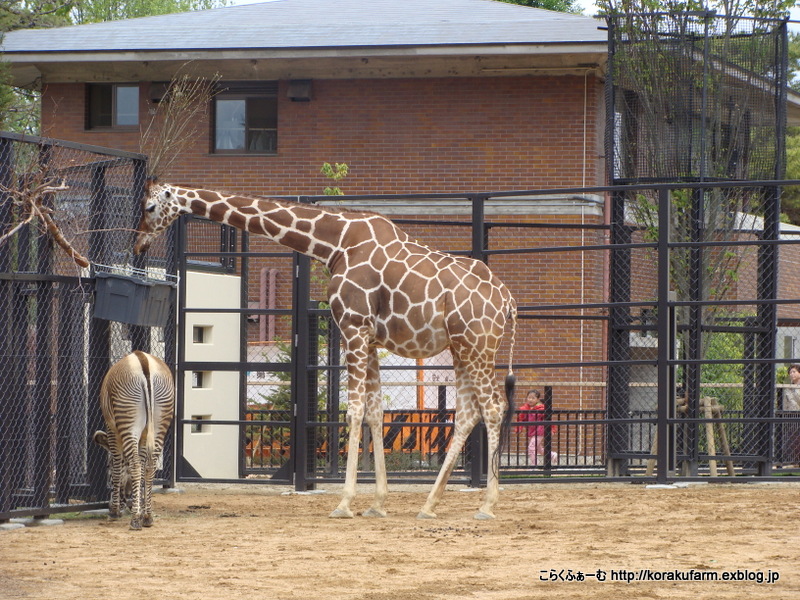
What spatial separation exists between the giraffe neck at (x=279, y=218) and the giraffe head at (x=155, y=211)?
80 millimetres

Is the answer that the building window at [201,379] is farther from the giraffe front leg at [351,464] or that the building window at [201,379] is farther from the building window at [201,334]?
the giraffe front leg at [351,464]

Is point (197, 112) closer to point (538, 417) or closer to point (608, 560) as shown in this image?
point (538, 417)

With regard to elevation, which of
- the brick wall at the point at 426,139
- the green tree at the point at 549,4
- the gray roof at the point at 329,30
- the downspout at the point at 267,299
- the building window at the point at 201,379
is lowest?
the building window at the point at 201,379

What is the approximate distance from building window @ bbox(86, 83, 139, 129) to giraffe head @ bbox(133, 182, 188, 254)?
37.6ft

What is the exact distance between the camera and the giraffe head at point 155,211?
1072 cm

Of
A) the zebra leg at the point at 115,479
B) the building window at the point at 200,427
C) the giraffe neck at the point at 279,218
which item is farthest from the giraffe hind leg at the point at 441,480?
the building window at the point at 200,427

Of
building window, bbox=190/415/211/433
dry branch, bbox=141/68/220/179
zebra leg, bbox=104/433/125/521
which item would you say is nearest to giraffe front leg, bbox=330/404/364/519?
Answer: zebra leg, bbox=104/433/125/521

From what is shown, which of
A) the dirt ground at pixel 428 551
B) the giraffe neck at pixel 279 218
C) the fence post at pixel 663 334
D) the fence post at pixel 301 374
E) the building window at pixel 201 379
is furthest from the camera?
the building window at pixel 201 379

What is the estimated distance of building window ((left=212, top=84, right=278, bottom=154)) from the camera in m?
21.4

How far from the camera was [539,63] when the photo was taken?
1959 cm

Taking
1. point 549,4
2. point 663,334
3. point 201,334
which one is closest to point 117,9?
point 549,4

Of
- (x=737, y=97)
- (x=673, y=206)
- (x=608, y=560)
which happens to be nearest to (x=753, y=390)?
(x=673, y=206)

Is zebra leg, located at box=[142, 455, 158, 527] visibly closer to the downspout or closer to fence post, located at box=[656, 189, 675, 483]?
fence post, located at box=[656, 189, 675, 483]

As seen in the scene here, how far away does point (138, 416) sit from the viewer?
9.88m
